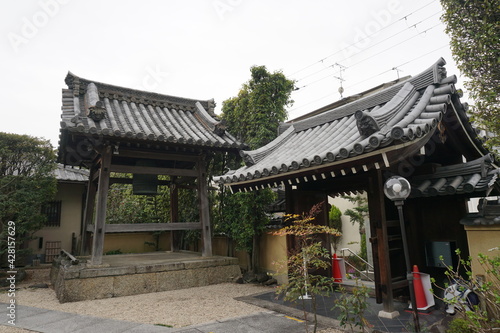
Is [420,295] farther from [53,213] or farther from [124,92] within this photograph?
[53,213]

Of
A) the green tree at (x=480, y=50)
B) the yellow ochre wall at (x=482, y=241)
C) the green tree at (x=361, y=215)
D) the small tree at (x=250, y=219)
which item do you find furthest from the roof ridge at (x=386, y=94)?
the green tree at (x=361, y=215)

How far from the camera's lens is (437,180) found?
535cm

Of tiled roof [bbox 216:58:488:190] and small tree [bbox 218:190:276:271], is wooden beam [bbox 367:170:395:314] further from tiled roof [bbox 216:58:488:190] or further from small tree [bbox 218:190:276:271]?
small tree [bbox 218:190:276:271]

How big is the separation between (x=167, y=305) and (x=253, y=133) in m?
5.51

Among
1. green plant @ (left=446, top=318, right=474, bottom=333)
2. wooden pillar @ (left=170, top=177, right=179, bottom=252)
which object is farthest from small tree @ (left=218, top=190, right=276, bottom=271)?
green plant @ (left=446, top=318, right=474, bottom=333)

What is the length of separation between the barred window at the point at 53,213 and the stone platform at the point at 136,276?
497cm

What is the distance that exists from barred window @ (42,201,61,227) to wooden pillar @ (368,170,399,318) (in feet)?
42.5

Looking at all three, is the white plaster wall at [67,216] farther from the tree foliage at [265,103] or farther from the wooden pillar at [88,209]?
the tree foliage at [265,103]

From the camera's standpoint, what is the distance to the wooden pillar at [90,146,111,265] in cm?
732

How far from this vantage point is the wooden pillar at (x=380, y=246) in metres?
5.12

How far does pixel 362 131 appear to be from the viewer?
16.4 ft

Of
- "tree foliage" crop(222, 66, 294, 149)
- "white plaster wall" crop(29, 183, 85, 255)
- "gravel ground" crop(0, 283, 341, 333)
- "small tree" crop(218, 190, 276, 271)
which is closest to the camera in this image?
"gravel ground" crop(0, 283, 341, 333)

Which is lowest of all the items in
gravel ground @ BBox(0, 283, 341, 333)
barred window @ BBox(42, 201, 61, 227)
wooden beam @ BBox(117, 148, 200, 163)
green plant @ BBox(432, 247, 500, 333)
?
gravel ground @ BBox(0, 283, 341, 333)

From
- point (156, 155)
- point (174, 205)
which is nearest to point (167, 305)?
point (156, 155)
